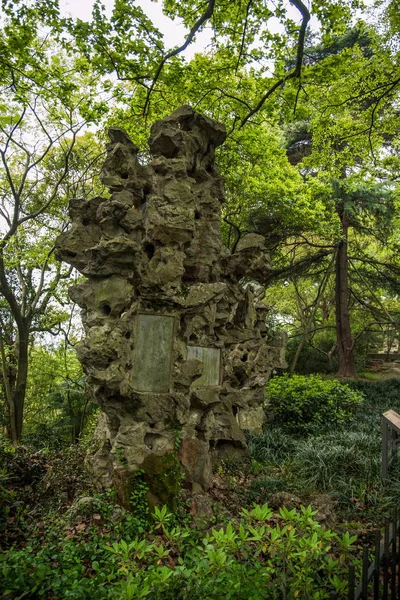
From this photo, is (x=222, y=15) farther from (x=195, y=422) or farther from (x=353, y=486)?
(x=353, y=486)

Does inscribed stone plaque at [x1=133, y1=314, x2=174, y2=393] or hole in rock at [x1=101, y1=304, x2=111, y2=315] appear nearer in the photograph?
hole in rock at [x1=101, y1=304, x2=111, y2=315]

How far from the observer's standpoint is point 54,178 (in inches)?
500

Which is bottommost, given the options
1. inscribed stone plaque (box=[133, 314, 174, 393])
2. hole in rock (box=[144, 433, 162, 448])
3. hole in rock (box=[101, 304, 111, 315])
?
hole in rock (box=[144, 433, 162, 448])

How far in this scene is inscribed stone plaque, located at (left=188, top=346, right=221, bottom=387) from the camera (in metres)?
7.18

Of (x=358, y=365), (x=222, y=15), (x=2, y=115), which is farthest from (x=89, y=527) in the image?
(x=358, y=365)

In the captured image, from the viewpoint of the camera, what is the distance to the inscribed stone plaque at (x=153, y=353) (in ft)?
18.5

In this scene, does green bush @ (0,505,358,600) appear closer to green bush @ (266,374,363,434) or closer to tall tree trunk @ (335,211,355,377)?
green bush @ (266,374,363,434)

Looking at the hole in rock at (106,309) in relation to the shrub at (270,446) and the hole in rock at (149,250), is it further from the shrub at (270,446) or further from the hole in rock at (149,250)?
the shrub at (270,446)

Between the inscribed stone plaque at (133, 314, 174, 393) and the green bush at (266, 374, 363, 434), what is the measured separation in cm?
550

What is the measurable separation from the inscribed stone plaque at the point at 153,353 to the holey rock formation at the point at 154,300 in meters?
0.01

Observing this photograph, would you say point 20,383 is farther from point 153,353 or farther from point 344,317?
point 344,317

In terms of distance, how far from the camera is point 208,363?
291 inches

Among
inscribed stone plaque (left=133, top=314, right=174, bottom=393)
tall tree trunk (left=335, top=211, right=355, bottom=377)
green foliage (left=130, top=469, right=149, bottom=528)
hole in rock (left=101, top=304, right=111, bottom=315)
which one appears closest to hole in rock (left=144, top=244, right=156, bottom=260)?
inscribed stone plaque (left=133, top=314, right=174, bottom=393)

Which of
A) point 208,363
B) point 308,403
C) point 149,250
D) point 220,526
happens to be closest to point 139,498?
point 220,526
